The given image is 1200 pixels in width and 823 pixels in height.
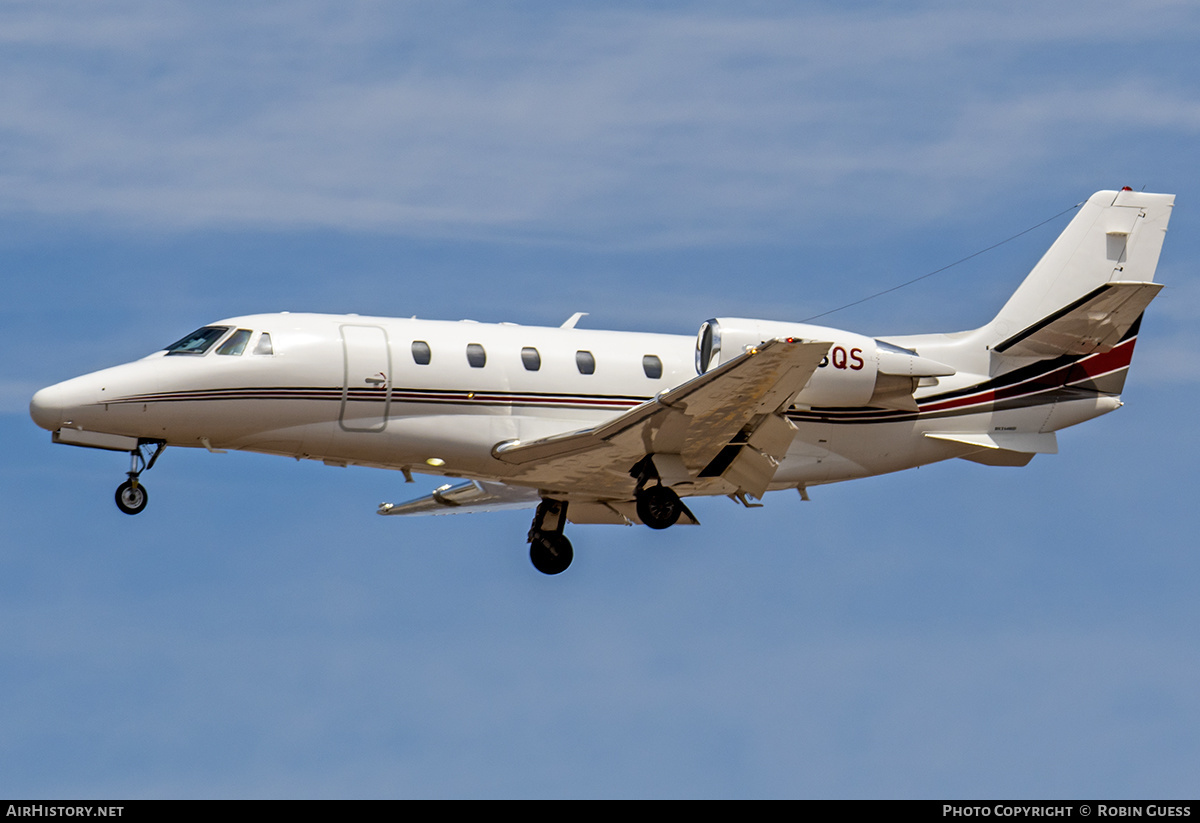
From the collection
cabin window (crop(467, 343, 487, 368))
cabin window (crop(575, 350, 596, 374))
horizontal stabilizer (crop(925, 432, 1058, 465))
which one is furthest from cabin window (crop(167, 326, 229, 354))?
horizontal stabilizer (crop(925, 432, 1058, 465))

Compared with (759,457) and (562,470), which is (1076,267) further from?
(562,470)

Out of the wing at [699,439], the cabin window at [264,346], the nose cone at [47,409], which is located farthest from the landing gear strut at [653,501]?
the nose cone at [47,409]

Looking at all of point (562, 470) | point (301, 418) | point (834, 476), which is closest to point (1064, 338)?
point (834, 476)

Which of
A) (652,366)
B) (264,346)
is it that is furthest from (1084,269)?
(264,346)

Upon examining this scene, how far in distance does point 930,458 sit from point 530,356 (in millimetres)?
6940

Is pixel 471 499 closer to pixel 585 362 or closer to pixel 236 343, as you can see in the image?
pixel 585 362

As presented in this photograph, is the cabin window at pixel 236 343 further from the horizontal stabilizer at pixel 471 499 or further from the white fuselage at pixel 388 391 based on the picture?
the horizontal stabilizer at pixel 471 499

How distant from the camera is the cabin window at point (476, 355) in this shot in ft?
82.9

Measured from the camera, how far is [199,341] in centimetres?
2495

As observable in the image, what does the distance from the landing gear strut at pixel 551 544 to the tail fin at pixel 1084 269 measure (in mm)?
7589

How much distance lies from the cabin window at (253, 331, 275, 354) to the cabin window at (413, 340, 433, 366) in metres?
2.03

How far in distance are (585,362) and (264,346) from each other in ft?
15.6

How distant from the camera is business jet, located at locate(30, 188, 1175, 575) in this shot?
24422 mm

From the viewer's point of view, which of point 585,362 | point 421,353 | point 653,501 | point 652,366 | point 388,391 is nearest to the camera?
point 388,391
